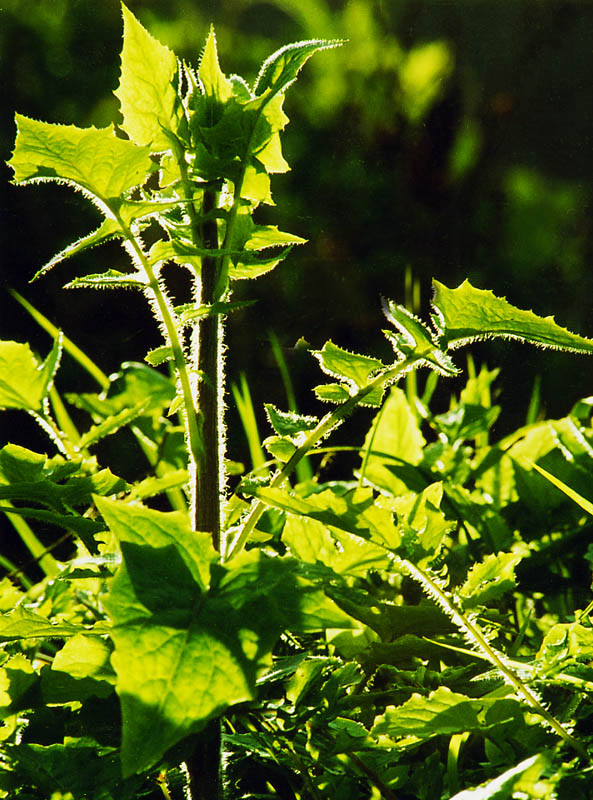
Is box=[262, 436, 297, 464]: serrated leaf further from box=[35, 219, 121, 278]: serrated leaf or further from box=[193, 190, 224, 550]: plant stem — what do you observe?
box=[35, 219, 121, 278]: serrated leaf

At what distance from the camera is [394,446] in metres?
1.29

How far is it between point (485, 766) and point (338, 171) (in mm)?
1798

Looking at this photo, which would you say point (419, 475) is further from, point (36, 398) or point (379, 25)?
point (379, 25)

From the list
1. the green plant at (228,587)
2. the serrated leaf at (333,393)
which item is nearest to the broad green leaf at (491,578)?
the green plant at (228,587)

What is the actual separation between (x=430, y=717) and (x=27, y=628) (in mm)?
336

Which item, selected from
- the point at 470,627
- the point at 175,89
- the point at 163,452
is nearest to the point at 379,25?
the point at 163,452

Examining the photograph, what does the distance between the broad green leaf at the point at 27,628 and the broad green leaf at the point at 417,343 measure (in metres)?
0.36

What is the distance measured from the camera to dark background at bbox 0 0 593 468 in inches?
88.4

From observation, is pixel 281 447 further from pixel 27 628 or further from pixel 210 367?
pixel 27 628

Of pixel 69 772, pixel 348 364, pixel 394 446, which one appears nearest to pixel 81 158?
pixel 348 364

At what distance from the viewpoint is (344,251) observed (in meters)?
2.30

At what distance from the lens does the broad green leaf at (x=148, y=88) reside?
716mm

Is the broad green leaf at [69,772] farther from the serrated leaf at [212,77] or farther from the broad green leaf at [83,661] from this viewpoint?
the serrated leaf at [212,77]

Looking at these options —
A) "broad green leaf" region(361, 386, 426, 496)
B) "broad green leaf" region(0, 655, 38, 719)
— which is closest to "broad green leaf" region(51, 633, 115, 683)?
"broad green leaf" region(0, 655, 38, 719)
